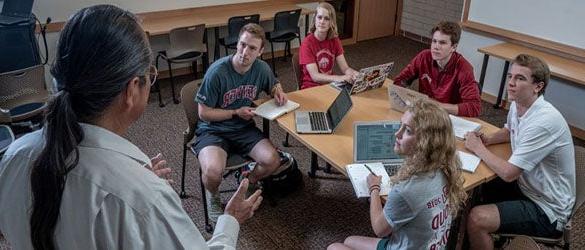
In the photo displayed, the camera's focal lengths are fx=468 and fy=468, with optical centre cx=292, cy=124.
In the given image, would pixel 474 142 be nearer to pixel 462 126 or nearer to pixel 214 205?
pixel 462 126

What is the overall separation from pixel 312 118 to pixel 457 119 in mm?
822

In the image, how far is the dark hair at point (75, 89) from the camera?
0.85 meters

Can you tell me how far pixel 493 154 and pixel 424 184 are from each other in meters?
0.72

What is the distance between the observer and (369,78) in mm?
2953

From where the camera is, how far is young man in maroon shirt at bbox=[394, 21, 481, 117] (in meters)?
2.78

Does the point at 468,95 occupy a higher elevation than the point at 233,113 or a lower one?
A: higher

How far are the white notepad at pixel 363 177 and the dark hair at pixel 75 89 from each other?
1.32 metres

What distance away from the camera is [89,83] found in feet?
2.86

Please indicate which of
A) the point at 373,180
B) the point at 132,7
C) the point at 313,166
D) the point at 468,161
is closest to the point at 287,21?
the point at 132,7

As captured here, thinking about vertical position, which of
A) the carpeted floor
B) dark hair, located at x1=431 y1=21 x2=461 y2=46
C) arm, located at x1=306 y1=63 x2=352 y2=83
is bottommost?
the carpeted floor

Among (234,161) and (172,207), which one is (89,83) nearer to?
(172,207)

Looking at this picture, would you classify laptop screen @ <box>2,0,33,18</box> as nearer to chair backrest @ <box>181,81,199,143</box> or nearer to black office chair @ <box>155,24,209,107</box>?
black office chair @ <box>155,24,209,107</box>

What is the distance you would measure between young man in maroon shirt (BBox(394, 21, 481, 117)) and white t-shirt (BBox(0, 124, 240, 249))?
2169mm

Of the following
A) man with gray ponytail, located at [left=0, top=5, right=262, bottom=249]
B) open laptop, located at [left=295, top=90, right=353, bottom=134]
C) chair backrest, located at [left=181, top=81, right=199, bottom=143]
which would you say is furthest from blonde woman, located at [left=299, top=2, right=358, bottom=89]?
man with gray ponytail, located at [left=0, top=5, right=262, bottom=249]
